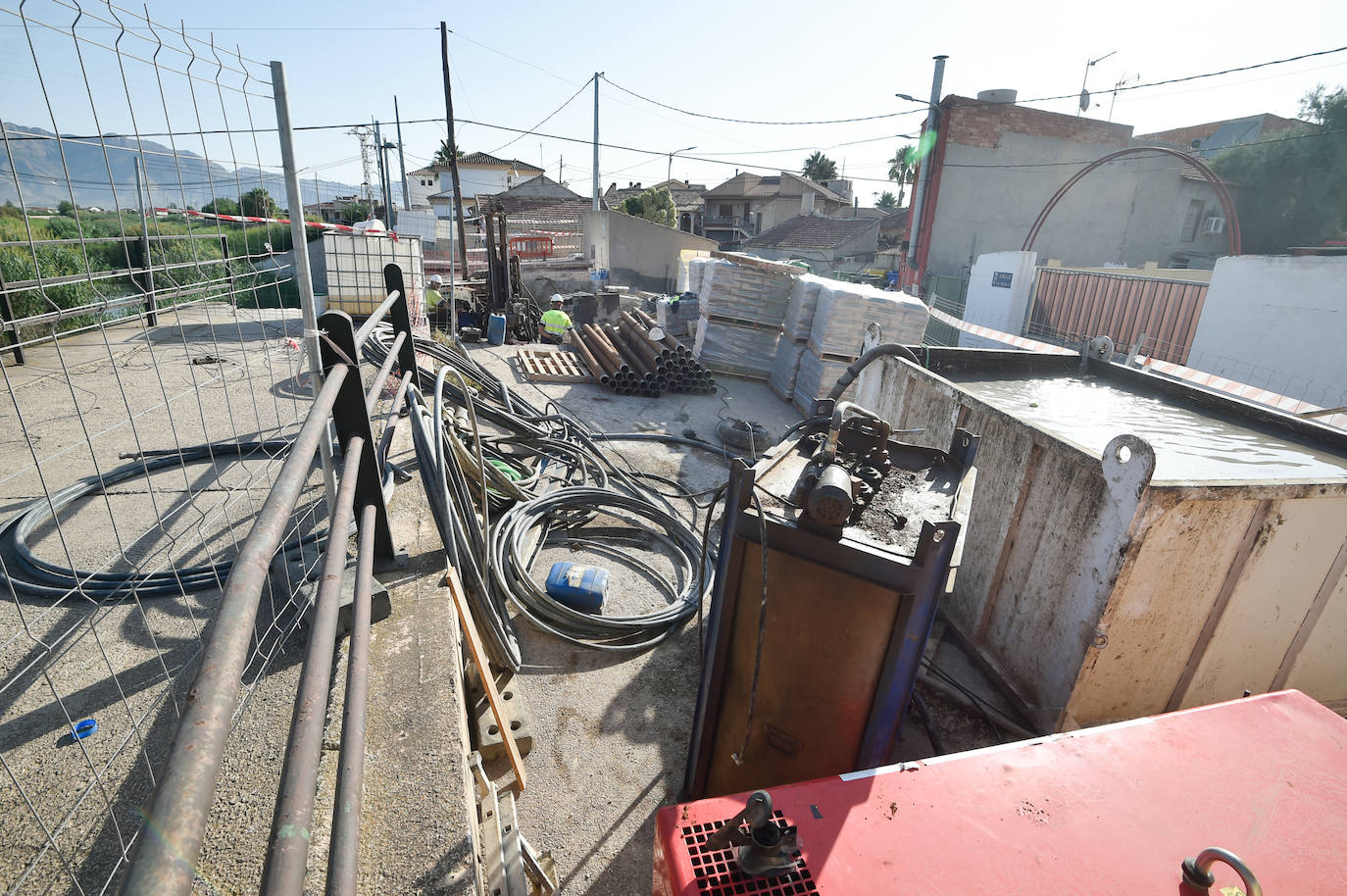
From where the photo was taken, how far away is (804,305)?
927 cm

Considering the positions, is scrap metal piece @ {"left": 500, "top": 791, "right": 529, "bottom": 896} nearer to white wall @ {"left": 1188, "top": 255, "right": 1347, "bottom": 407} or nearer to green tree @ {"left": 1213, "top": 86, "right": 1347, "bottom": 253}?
white wall @ {"left": 1188, "top": 255, "right": 1347, "bottom": 407}

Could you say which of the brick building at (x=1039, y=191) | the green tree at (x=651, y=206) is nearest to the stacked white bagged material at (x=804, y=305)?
the brick building at (x=1039, y=191)

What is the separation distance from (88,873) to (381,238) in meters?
8.15

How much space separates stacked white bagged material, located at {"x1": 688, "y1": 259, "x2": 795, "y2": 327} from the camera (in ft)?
32.8

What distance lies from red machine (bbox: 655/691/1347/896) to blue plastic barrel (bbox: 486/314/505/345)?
10892 millimetres

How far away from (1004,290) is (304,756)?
16.1 metres

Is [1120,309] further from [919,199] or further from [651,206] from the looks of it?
[651,206]

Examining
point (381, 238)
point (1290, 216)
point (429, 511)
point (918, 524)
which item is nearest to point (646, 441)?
point (429, 511)

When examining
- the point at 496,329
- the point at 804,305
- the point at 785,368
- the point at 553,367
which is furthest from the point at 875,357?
the point at 496,329

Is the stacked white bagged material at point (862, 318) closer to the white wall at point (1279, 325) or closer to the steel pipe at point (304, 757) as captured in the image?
the white wall at point (1279, 325)

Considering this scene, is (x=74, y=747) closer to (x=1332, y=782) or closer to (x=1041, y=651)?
(x=1332, y=782)

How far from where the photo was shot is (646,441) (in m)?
7.50

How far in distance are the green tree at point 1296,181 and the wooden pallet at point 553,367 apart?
31421 millimetres

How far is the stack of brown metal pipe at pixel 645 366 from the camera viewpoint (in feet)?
30.0
